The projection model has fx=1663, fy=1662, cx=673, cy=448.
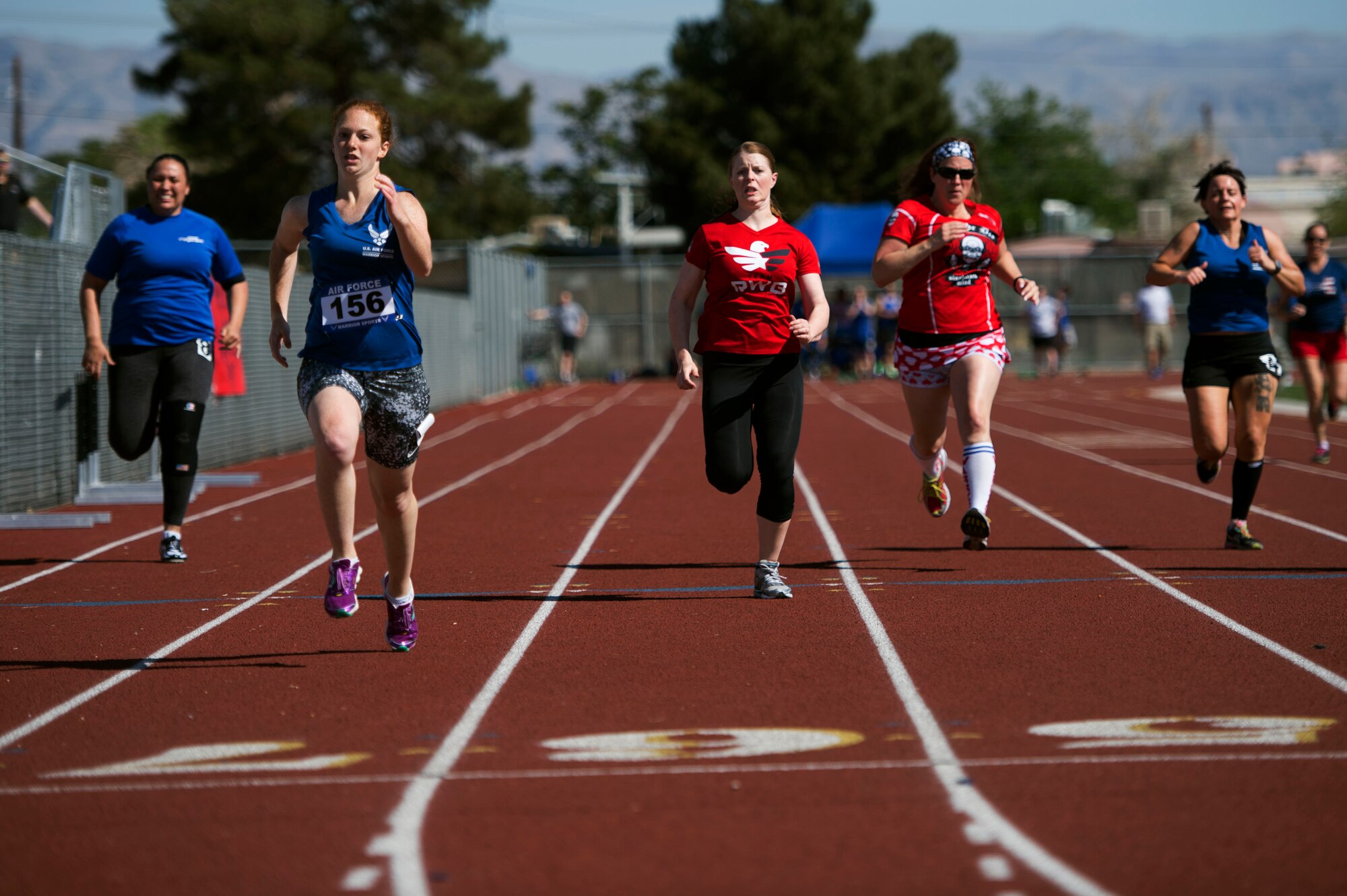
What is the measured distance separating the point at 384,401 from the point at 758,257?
6.07 feet

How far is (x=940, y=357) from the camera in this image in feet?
26.3

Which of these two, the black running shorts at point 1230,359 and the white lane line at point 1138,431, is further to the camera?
the white lane line at point 1138,431

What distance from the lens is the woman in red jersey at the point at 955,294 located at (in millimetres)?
7797

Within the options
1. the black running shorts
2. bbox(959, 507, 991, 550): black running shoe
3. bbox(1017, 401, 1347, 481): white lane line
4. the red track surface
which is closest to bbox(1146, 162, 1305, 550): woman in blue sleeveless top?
Answer: the black running shorts

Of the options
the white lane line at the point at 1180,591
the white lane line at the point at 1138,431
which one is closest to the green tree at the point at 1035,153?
the white lane line at the point at 1138,431

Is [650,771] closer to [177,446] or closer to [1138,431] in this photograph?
[177,446]

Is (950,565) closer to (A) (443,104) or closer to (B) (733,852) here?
(B) (733,852)

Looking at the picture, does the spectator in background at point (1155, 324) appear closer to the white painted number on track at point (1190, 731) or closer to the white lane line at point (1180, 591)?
the white lane line at point (1180, 591)

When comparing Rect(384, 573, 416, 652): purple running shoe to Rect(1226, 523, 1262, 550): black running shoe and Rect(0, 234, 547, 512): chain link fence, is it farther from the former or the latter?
Rect(0, 234, 547, 512): chain link fence

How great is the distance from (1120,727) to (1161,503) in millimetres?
6360

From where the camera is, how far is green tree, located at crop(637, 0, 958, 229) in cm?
5647

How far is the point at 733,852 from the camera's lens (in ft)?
12.0

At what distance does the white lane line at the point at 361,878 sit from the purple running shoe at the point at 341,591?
85.5 inches

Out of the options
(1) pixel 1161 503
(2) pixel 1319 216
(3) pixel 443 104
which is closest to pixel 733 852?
(1) pixel 1161 503
